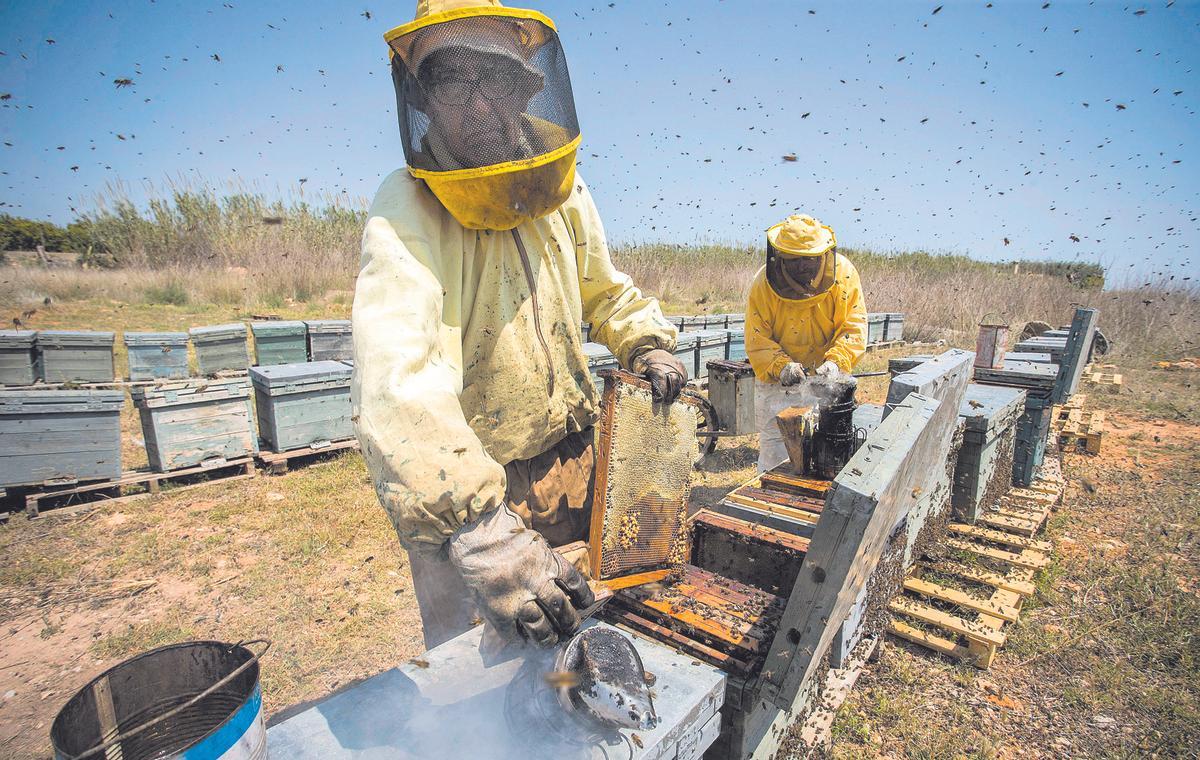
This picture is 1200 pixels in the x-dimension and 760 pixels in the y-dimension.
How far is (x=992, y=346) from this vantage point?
517 cm

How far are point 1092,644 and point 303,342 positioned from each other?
28.1 ft

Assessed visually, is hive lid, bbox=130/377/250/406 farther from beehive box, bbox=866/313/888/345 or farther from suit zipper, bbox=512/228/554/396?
beehive box, bbox=866/313/888/345

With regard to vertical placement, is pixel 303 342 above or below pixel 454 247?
below

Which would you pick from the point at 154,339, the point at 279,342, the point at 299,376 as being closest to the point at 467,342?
the point at 299,376

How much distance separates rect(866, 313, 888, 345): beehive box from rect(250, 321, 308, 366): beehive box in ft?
36.1

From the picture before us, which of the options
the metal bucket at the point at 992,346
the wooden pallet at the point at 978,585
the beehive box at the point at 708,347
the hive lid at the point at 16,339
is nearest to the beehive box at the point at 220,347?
A: the hive lid at the point at 16,339

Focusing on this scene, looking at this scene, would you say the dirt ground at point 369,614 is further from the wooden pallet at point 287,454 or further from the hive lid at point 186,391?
the hive lid at point 186,391

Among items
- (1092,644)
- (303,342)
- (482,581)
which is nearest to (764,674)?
(482,581)

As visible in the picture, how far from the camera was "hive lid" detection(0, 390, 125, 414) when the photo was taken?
4500 mm

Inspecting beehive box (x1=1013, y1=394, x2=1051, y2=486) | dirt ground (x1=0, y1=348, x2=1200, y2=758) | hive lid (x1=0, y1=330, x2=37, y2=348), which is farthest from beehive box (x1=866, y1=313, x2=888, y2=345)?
hive lid (x1=0, y1=330, x2=37, y2=348)

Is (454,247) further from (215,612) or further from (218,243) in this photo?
(218,243)

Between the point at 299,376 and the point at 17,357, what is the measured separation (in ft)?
16.3

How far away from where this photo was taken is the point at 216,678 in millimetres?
1239

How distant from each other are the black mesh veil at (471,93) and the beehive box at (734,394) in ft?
16.4
